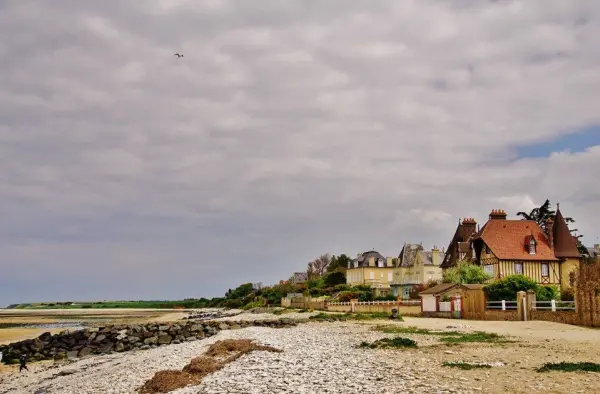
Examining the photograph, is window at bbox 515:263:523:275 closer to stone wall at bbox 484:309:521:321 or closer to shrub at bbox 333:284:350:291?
stone wall at bbox 484:309:521:321

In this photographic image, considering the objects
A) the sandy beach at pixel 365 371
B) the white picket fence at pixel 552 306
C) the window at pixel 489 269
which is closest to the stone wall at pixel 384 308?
the white picket fence at pixel 552 306

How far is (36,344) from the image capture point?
4609 cm

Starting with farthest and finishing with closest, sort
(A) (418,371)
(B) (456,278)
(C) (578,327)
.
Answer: (B) (456,278) → (C) (578,327) → (A) (418,371)

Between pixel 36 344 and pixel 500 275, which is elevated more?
pixel 500 275

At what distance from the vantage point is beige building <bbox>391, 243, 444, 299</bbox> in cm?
9056

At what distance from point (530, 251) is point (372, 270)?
4221 cm

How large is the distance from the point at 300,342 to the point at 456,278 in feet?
124

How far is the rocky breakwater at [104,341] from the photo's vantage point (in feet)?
139

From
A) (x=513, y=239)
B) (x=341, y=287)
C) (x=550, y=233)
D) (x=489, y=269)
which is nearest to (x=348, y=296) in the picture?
(x=341, y=287)

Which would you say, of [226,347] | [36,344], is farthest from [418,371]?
[36,344]

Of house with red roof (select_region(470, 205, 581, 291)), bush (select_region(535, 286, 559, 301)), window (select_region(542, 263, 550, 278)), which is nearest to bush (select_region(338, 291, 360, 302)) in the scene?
house with red roof (select_region(470, 205, 581, 291))

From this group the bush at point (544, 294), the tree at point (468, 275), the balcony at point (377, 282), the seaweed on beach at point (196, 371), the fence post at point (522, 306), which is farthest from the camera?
the balcony at point (377, 282)

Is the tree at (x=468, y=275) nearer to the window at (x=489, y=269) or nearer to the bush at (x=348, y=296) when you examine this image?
the window at (x=489, y=269)

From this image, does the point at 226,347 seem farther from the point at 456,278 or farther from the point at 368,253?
the point at 368,253
